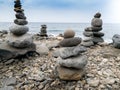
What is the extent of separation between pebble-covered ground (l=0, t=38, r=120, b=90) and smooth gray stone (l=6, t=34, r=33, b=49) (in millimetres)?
655

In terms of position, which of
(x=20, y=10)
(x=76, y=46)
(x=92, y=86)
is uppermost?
(x=20, y=10)

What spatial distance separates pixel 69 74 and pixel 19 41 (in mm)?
3355

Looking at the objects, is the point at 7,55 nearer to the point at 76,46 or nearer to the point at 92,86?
the point at 76,46

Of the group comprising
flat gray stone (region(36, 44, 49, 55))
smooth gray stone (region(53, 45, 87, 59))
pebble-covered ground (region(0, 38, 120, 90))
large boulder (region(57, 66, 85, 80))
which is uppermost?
smooth gray stone (region(53, 45, 87, 59))

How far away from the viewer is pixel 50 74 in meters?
9.60

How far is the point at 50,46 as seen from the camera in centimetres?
1372

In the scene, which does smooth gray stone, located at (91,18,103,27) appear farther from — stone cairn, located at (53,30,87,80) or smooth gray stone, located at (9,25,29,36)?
stone cairn, located at (53,30,87,80)

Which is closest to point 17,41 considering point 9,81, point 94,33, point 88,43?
point 9,81

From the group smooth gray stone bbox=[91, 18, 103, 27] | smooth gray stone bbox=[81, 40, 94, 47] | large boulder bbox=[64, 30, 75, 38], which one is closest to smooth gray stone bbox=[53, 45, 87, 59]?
large boulder bbox=[64, 30, 75, 38]

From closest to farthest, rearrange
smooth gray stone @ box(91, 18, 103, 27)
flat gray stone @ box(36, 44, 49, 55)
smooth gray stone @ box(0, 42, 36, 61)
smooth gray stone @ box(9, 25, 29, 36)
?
1. smooth gray stone @ box(0, 42, 36, 61)
2. smooth gray stone @ box(9, 25, 29, 36)
3. flat gray stone @ box(36, 44, 49, 55)
4. smooth gray stone @ box(91, 18, 103, 27)

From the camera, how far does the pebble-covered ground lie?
876cm

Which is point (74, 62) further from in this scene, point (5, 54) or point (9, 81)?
point (5, 54)

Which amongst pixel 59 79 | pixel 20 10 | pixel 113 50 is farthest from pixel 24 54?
pixel 113 50

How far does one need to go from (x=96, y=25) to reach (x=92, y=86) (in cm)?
621
